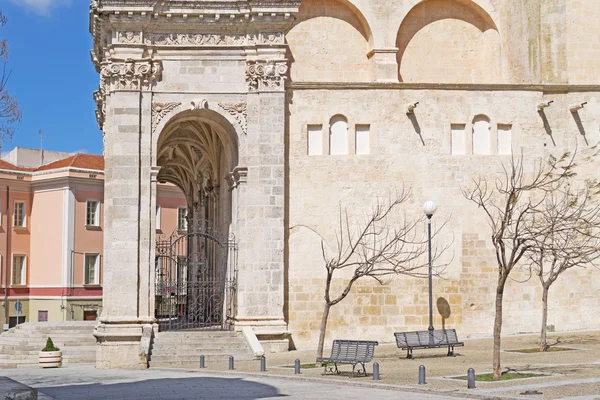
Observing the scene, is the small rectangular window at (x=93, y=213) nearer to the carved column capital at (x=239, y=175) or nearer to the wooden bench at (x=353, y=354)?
the carved column capital at (x=239, y=175)

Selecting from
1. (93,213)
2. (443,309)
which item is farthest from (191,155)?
(93,213)

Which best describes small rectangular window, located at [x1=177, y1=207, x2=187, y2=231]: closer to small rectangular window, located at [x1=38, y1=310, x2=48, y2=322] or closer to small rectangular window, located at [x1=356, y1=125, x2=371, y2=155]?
small rectangular window, located at [x1=38, y1=310, x2=48, y2=322]

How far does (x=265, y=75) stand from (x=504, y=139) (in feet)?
25.3

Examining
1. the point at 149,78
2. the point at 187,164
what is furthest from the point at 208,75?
the point at 187,164

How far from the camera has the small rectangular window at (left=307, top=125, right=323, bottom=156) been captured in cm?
2844

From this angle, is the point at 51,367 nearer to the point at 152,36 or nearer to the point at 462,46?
the point at 152,36

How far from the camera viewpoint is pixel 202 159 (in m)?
37.1

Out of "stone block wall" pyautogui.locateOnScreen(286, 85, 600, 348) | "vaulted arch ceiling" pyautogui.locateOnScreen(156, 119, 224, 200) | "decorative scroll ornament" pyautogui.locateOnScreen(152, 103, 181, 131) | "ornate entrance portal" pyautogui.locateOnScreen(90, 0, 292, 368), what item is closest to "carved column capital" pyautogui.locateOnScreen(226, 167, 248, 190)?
"ornate entrance portal" pyautogui.locateOnScreen(90, 0, 292, 368)

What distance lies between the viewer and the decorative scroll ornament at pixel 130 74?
88.7ft

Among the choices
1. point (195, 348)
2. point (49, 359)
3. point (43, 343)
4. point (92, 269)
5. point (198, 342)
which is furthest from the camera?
point (92, 269)

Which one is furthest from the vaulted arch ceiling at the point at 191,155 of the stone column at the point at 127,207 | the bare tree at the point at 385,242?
the bare tree at the point at 385,242

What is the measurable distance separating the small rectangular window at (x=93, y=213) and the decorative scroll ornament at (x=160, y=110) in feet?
101

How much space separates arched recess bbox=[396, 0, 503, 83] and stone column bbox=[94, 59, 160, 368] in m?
9.54

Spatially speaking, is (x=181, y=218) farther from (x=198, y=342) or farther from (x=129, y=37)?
(x=198, y=342)
